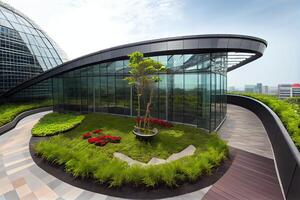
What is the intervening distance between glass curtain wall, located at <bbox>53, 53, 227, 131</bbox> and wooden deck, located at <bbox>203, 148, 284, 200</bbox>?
14.4 ft

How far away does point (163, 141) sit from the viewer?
1009cm

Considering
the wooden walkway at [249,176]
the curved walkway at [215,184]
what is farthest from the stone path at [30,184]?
the wooden walkway at [249,176]

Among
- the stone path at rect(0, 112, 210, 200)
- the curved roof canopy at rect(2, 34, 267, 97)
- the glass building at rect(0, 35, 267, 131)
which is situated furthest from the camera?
the glass building at rect(0, 35, 267, 131)

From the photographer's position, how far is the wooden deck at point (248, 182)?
534 cm

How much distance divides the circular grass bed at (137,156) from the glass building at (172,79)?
2.07 meters

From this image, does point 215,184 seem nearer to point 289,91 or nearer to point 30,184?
point 30,184

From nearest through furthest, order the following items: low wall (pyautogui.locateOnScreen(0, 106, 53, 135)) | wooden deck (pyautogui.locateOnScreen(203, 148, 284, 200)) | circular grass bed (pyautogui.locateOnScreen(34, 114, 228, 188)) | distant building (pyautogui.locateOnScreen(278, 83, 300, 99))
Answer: wooden deck (pyautogui.locateOnScreen(203, 148, 284, 200)), circular grass bed (pyautogui.locateOnScreen(34, 114, 228, 188)), low wall (pyautogui.locateOnScreen(0, 106, 53, 135)), distant building (pyautogui.locateOnScreen(278, 83, 300, 99))

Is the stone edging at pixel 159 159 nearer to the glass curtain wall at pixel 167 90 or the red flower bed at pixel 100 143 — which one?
the red flower bed at pixel 100 143

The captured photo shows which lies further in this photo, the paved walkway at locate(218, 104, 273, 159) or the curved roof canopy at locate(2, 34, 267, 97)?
the curved roof canopy at locate(2, 34, 267, 97)

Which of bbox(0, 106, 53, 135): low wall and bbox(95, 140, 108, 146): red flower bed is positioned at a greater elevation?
bbox(0, 106, 53, 135): low wall

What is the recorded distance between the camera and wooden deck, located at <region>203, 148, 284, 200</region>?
5336mm

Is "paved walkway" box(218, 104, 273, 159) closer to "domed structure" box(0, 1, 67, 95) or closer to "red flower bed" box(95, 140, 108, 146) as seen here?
"red flower bed" box(95, 140, 108, 146)

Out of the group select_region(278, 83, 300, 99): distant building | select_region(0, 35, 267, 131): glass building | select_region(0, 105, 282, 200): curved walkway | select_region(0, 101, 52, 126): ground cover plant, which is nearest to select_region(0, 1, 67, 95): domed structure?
select_region(0, 101, 52, 126): ground cover plant

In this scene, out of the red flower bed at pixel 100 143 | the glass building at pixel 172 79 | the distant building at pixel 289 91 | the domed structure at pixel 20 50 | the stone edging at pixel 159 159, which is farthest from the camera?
the distant building at pixel 289 91
